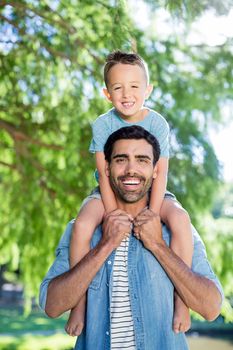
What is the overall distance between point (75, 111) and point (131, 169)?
4.20 metres

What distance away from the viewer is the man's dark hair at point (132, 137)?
247 cm

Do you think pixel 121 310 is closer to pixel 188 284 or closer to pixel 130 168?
pixel 188 284

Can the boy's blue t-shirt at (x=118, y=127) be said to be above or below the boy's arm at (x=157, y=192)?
above

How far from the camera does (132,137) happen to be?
2461mm

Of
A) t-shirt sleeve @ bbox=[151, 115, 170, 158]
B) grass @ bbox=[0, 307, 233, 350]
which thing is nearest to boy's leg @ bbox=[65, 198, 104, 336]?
t-shirt sleeve @ bbox=[151, 115, 170, 158]

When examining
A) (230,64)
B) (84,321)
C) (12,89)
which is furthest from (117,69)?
(230,64)

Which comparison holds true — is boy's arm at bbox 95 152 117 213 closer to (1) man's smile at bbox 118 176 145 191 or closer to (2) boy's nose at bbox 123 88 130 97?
(1) man's smile at bbox 118 176 145 191

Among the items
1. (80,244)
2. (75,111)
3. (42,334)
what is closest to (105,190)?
(80,244)

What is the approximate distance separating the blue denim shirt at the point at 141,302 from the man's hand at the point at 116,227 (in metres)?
0.11

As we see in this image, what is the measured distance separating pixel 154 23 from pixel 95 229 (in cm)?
469

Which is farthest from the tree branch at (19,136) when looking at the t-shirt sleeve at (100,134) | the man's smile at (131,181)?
the man's smile at (131,181)

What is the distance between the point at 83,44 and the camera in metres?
5.81

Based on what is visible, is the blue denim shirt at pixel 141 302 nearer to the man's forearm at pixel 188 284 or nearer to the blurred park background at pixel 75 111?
the man's forearm at pixel 188 284

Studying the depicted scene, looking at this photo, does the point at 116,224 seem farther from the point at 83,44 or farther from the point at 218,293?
the point at 83,44
